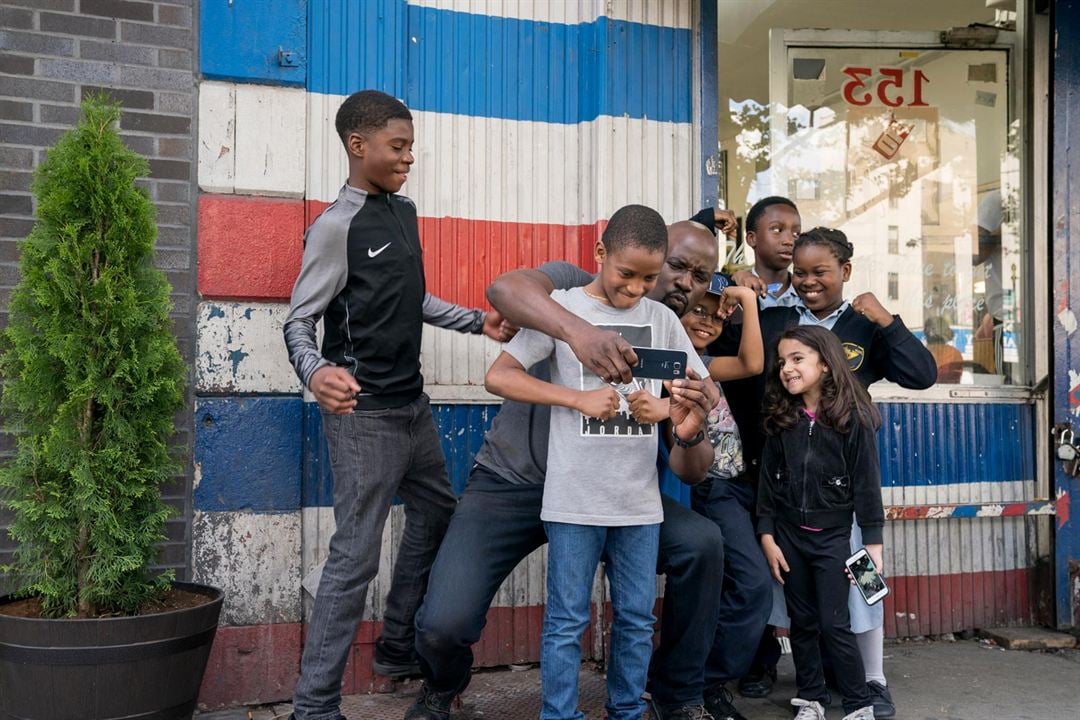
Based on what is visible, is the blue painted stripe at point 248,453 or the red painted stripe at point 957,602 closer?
the blue painted stripe at point 248,453

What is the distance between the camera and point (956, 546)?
530cm

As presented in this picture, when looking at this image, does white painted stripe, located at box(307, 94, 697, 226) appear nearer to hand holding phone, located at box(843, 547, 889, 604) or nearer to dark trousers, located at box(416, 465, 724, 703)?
dark trousers, located at box(416, 465, 724, 703)

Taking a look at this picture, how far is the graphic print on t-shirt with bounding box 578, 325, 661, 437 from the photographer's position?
130 inches

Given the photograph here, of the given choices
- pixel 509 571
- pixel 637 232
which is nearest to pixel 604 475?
pixel 509 571

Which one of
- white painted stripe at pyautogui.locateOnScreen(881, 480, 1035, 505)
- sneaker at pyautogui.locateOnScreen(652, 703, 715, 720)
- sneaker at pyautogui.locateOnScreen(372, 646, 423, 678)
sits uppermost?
white painted stripe at pyautogui.locateOnScreen(881, 480, 1035, 505)

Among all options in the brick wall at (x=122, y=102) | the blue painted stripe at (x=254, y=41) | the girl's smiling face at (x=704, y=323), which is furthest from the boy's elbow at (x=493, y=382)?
the blue painted stripe at (x=254, y=41)

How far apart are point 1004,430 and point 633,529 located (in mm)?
3049

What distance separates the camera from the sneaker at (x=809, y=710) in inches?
151

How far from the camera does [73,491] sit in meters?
3.36

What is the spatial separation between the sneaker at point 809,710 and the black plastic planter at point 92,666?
88.7 inches

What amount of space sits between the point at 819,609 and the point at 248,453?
231 centimetres

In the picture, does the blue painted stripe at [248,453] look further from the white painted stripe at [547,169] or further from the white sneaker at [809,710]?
the white sneaker at [809,710]

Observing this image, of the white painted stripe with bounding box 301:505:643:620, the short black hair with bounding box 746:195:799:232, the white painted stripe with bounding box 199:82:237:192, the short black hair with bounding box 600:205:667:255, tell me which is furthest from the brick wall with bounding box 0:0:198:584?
the short black hair with bounding box 746:195:799:232

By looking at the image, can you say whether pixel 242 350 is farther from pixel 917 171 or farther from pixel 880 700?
pixel 917 171
